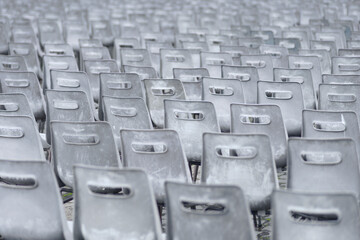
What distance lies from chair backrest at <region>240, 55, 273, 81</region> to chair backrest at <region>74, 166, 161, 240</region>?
172 inches

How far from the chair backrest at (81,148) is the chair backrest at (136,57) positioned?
3941 mm

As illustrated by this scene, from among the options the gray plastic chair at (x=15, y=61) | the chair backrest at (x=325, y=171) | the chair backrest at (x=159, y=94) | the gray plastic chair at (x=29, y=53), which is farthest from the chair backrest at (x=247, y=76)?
the gray plastic chair at (x=29, y=53)

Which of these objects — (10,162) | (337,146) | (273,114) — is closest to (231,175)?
(337,146)

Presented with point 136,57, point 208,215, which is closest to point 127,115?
point 208,215

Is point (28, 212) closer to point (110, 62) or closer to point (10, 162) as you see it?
point (10, 162)

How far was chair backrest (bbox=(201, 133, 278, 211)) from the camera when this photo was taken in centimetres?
430

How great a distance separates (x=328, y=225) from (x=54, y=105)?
11.1ft

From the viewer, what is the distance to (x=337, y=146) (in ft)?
13.7

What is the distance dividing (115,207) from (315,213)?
106 cm

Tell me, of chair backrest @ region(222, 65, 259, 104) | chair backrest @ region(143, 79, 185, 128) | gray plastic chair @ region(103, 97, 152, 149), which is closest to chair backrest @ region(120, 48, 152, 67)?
chair backrest @ region(222, 65, 259, 104)

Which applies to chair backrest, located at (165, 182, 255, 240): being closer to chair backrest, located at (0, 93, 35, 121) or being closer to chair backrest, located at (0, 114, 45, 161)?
chair backrest, located at (0, 114, 45, 161)

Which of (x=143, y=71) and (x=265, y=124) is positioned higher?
(x=265, y=124)

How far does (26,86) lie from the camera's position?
275 inches

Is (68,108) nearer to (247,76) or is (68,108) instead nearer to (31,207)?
(247,76)
